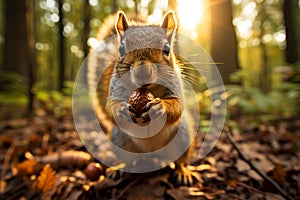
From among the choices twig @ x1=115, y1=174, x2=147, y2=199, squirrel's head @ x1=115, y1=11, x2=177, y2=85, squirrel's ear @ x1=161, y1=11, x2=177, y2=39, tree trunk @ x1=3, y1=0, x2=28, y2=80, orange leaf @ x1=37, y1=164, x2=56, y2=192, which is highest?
tree trunk @ x1=3, y1=0, x2=28, y2=80

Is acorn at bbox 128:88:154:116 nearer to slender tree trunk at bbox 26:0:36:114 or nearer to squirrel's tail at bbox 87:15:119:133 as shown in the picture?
squirrel's tail at bbox 87:15:119:133

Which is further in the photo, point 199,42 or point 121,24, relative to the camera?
point 199,42

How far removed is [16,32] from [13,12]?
23.0 inches

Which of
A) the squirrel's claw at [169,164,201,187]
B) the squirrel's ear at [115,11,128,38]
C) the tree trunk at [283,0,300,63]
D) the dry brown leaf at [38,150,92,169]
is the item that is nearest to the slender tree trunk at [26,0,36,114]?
the dry brown leaf at [38,150,92,169]

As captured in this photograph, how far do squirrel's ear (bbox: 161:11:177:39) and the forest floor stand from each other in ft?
3.56

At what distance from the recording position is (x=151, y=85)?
1.81 metres

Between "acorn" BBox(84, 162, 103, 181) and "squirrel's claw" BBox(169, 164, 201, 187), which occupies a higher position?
"acorn" BBox(84, 162, 103, 181)

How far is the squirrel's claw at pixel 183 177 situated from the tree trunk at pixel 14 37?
22.0 ft

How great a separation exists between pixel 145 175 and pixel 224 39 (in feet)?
8.53

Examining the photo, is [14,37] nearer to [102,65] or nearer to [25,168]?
[102,65]

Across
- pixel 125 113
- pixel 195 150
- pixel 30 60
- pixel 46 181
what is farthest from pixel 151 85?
pixel 30 60

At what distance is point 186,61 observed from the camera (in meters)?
2.22

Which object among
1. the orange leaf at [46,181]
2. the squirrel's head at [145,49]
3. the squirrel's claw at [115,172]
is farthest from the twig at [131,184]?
the squirrel's head at [145,49]

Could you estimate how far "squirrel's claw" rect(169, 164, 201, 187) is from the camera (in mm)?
1969
